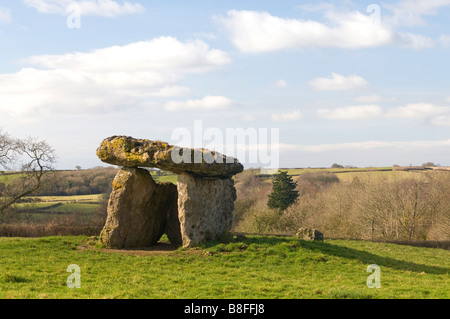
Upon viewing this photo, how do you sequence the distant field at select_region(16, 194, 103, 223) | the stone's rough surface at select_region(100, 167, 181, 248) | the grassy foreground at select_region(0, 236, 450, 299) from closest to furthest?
1. the grassy foreground at select_region(0, 236, 450, 299)
2. the stone's rough surface at select_region(100, 167, 181, 248)
3. the distant field at select_region(16, 194, 103, 223)

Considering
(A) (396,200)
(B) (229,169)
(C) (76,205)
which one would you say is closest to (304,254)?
(B) (229,169)

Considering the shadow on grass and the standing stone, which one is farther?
the standing stone

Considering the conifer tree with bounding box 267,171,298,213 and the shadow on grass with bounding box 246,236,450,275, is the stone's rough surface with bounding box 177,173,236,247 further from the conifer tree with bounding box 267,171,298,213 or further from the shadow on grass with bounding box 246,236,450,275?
the conifer tree with bounding box 267,171,298,213

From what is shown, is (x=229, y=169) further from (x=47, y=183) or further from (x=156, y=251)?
(x=47, y=183)

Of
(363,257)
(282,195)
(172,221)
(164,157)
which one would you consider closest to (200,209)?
(164,157)

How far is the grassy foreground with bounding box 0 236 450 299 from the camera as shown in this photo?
12508mm

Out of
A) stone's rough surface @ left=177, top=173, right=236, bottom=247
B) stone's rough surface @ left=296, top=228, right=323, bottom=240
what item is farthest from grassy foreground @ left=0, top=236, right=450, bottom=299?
stone's rough surface @ left=296, top=228, right=323, bottom=240

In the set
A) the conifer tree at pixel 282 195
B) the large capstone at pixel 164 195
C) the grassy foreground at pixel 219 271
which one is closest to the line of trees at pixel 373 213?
the conifer tree at pixel 282 195

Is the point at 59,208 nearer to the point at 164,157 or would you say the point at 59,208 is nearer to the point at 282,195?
the point at 282,195

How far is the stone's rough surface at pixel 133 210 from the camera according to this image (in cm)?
2153

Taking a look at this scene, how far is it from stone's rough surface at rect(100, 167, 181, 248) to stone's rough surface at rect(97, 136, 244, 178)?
0.93 m

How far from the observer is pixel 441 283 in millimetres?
15898
